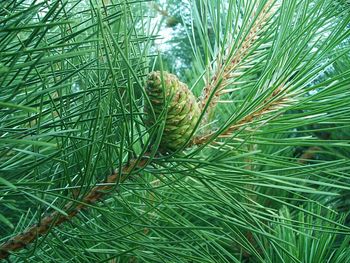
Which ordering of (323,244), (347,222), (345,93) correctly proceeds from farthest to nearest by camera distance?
(347,222)
(323,244)
(345,93)

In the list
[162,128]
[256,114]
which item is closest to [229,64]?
[256,114]

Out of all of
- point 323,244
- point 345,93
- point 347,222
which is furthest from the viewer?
point 347,222

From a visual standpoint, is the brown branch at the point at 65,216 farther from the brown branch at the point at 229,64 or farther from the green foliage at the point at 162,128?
the brown branch at the point at 229,64

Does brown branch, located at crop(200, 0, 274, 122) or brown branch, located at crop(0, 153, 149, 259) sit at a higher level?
brown branch, located at crop(200, 0, 274, 122)

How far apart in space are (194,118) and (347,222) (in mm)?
804

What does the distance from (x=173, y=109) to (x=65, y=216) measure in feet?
0.48

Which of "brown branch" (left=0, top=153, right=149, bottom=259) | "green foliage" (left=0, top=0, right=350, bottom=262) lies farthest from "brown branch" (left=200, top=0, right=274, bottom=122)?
"brown branch" (left=0, top=153, right=149, bottom=259)

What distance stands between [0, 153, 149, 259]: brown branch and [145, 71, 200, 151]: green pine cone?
0.04m

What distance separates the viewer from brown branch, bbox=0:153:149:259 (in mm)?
488

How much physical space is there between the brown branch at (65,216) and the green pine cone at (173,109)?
0.04 meters

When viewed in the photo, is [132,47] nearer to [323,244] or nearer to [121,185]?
[121,185]

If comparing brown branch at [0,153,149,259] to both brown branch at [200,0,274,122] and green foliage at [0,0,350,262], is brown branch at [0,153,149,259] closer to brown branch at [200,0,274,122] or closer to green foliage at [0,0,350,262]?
green foliage at [0,0,350,262]

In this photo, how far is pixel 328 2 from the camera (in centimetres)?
52

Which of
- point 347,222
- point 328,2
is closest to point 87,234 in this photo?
point 328,2
